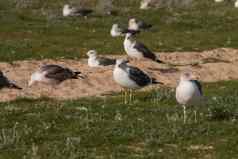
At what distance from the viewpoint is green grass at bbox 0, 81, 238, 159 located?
14.3m

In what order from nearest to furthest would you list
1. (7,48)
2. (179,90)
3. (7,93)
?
(179,90), (7,93), (7,48)

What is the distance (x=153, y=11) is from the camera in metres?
60.0

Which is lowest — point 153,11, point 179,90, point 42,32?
point 179,90

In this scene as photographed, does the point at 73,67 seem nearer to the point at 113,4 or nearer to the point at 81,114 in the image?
the point at 81,114

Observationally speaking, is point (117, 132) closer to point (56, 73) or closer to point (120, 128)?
point (120, 128)

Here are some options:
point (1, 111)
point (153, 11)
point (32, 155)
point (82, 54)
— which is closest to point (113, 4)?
point (153, 11)

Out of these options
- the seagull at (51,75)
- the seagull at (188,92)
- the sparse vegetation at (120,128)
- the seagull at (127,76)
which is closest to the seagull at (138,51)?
the sparse vegetation at (120,128)

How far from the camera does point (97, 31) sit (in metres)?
47.6

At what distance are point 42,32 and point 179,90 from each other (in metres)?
28.8

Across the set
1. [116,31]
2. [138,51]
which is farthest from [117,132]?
[116,31]

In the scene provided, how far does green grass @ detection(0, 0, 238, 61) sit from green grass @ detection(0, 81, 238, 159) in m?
16.8

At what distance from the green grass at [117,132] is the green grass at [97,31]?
16.8 m

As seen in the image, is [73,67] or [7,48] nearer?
[73,67]

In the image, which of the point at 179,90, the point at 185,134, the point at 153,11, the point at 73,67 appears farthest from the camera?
the point at 153,11
